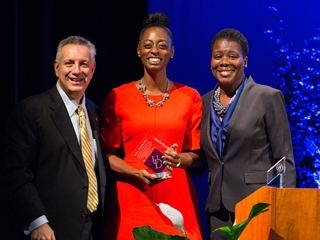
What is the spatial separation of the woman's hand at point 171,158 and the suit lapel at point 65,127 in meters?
0.52

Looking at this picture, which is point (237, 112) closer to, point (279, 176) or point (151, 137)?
point (151, 137)

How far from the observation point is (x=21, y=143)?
91.2 inches

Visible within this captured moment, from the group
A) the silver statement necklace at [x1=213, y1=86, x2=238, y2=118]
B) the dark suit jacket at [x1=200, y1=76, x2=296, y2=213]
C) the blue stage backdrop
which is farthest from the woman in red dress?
the blue stage backdrop

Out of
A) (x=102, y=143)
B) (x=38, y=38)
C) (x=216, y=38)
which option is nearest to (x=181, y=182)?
(x=102, y=143)

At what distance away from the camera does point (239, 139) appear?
263cm

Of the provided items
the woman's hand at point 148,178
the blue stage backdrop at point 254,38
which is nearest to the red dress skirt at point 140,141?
the woman's hand at point 148,178

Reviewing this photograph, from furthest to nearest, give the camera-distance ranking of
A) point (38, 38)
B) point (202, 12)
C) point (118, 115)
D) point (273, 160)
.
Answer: point (202, 12) → point (38, 38) → point (118, 115) → point (273, 160)

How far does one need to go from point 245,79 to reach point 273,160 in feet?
1.95

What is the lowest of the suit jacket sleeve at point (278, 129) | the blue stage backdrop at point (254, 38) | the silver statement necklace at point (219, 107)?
the suit jacket sleeve at point (278, 129)

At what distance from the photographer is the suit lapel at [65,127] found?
94.7 inches

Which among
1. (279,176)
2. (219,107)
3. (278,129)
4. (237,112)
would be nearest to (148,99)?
(219,107)

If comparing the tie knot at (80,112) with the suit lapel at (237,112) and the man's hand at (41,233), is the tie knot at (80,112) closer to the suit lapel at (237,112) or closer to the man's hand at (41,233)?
the man's hand at (41,233)

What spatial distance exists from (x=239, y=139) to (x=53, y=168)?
3.77ft

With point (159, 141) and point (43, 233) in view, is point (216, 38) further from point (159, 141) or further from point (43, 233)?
point (43, 233)
